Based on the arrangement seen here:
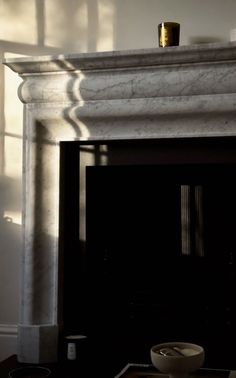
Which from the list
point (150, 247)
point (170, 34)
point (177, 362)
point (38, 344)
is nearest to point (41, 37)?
point (170, 34)

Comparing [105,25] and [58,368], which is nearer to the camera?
[58,368]

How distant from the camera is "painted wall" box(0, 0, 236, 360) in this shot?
9.22 feet

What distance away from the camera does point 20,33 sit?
118 inches

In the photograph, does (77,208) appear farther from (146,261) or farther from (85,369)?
(85,369)

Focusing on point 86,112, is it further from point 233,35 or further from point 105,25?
point 233,35

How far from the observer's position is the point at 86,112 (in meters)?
2.70

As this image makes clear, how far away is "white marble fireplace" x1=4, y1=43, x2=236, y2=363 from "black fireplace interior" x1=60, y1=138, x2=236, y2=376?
0.08 meters

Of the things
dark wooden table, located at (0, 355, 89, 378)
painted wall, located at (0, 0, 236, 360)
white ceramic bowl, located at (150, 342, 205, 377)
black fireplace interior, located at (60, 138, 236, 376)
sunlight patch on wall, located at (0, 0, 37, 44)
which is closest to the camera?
white ceramic bowl, located at (150, 342, 205, 377)

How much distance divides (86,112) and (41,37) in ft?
1.88

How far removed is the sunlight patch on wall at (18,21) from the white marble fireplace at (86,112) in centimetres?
33

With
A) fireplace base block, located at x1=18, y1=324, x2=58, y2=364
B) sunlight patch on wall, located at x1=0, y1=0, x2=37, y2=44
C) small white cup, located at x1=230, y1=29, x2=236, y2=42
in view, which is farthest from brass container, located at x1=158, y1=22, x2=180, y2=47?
fireplace base block, located at x1=18, y1=324, x2=58, y2=364

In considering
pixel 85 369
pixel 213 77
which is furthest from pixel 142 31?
pixel 85 369

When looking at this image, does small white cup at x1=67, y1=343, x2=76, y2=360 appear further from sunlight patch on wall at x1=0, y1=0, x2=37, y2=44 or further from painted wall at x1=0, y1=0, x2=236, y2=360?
sunlight patch on wall at x1=0, y1=0, x2=37, y2=44

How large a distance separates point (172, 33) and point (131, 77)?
288 millimetres
